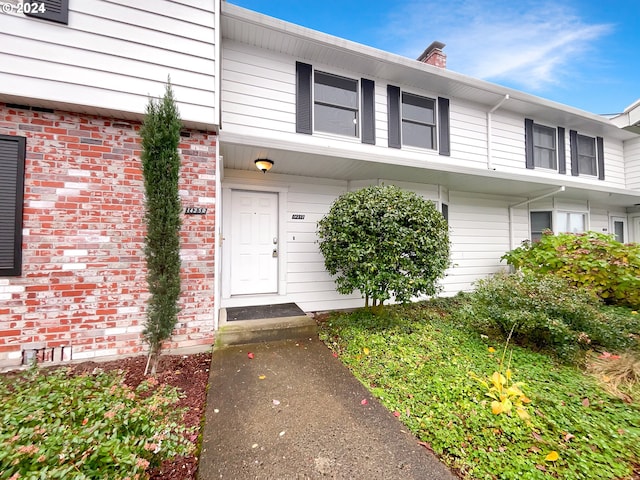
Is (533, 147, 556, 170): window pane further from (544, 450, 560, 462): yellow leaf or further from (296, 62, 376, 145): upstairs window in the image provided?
(544, 450, 560, 462): yellow leaf

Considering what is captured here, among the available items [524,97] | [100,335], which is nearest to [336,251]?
[100,335]

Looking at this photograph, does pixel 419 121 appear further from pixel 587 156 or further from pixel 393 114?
pixel 587 156

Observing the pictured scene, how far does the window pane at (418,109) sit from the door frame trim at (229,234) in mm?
3282

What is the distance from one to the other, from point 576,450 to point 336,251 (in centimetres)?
307

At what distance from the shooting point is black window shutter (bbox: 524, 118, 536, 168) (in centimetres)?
667

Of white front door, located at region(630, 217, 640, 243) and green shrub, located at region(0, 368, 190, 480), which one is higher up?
white front door, located at region(630, 217, 640, 243)

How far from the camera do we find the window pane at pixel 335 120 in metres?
4.88

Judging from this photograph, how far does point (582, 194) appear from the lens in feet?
21.9

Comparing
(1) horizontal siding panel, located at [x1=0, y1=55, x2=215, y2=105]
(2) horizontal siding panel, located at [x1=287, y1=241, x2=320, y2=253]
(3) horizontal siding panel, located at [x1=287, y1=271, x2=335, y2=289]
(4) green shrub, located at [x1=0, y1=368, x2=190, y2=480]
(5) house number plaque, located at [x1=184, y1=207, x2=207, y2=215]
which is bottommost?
(4) green shrub, located at [x1=0, y1=368, x2=190, y2=480]

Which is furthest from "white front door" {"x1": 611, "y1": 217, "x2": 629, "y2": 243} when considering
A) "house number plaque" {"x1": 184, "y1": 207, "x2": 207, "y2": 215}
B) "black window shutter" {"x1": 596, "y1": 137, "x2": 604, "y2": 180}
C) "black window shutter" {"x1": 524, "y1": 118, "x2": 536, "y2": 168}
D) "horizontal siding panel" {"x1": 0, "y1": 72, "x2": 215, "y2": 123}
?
"horizontal siding panel" {"x1": 0, "y1": 72, "x2": 215, "y2": 123}

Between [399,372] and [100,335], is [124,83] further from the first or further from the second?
[399,372]

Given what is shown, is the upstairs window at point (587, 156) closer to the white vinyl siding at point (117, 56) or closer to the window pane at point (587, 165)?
the window pane at point (587, 165)

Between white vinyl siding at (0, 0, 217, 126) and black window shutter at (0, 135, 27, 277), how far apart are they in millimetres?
570
